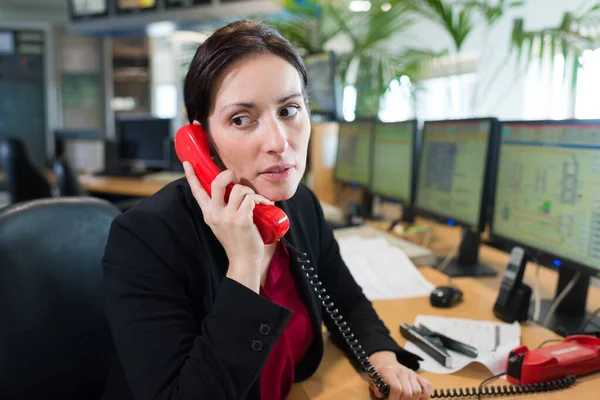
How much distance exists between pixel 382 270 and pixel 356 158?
1.07 metres

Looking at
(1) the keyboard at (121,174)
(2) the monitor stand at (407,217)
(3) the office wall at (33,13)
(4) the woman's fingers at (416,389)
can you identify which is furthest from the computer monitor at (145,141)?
(4) the woman's fingers at (416,389)

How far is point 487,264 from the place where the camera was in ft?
5.45

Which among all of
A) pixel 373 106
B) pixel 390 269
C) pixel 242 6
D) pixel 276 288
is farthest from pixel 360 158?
pixel 242 6

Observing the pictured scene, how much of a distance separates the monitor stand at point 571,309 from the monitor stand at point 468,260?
301 millimetres

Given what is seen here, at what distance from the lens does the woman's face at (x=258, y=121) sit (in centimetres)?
82

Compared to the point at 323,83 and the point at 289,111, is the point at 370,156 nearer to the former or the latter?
the point at 323,83

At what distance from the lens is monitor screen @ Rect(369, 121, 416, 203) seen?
2004 mm

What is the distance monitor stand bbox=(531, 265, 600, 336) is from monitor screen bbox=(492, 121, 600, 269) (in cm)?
8

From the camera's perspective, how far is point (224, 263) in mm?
875

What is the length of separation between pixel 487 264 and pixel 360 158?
3.11ft

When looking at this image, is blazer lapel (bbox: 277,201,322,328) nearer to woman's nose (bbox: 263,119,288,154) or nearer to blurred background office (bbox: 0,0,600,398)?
woman's nose (bbox: 263,119,288,154)

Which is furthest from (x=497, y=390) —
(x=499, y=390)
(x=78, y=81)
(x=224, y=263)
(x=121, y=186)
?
(x=78, y=81)

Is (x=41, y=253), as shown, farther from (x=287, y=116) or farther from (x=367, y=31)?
(x=367, y=31)

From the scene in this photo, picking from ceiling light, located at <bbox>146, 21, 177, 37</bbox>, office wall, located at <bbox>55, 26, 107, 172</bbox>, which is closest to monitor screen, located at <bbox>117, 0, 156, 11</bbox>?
ceiling light, located at <bbox>146, 21, 177, 37</bbox>
